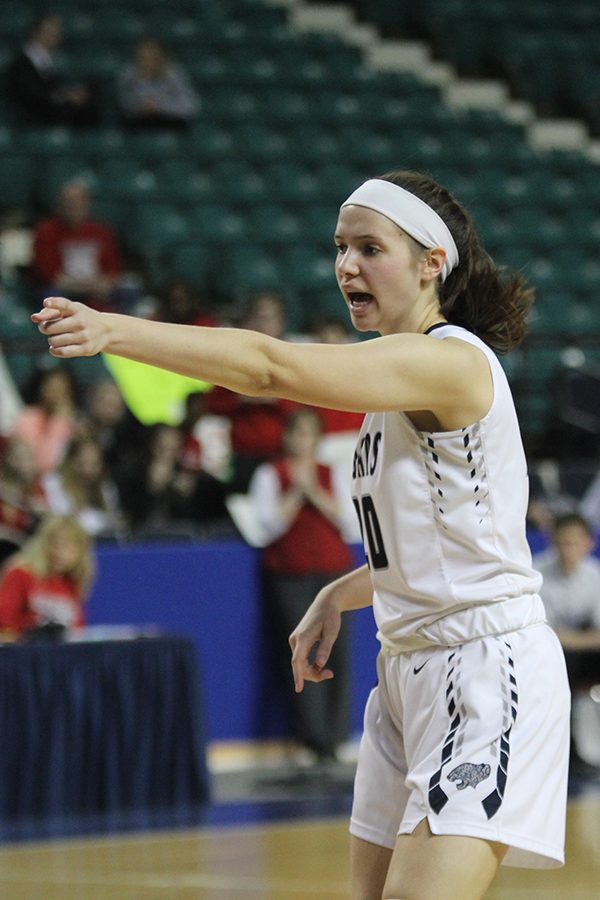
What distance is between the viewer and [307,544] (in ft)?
30.2

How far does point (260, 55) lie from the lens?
14469mm

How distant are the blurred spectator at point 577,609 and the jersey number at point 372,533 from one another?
608cm

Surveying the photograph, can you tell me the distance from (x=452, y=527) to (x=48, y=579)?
5466mm

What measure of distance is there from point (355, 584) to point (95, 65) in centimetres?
1006

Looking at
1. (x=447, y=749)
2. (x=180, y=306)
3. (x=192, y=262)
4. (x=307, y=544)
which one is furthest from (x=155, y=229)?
(x=447, y=749)

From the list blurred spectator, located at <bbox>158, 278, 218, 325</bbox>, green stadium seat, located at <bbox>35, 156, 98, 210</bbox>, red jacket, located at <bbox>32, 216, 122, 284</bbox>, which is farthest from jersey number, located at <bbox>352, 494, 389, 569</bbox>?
green stadium seat, located at <bbox>35, 156, 98, 210</bbox>

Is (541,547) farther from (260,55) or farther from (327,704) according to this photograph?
(260,55)

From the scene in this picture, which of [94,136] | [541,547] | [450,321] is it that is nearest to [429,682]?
[450,321]

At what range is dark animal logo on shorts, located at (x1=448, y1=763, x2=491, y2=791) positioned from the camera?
2.94 m

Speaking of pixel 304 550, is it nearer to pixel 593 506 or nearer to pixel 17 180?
pixel 593 506

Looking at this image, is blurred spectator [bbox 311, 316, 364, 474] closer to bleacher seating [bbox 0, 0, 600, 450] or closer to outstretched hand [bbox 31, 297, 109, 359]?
bleacher seating [bbox 0, 0, 600, 450]

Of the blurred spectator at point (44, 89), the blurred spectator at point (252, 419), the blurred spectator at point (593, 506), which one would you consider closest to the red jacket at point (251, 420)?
the blurred spectator at point (252, 419)

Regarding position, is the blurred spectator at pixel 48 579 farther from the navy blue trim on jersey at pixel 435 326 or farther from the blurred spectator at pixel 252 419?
the navy blue trim on jersey at pixel 435 326

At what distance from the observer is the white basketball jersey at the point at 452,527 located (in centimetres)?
307
